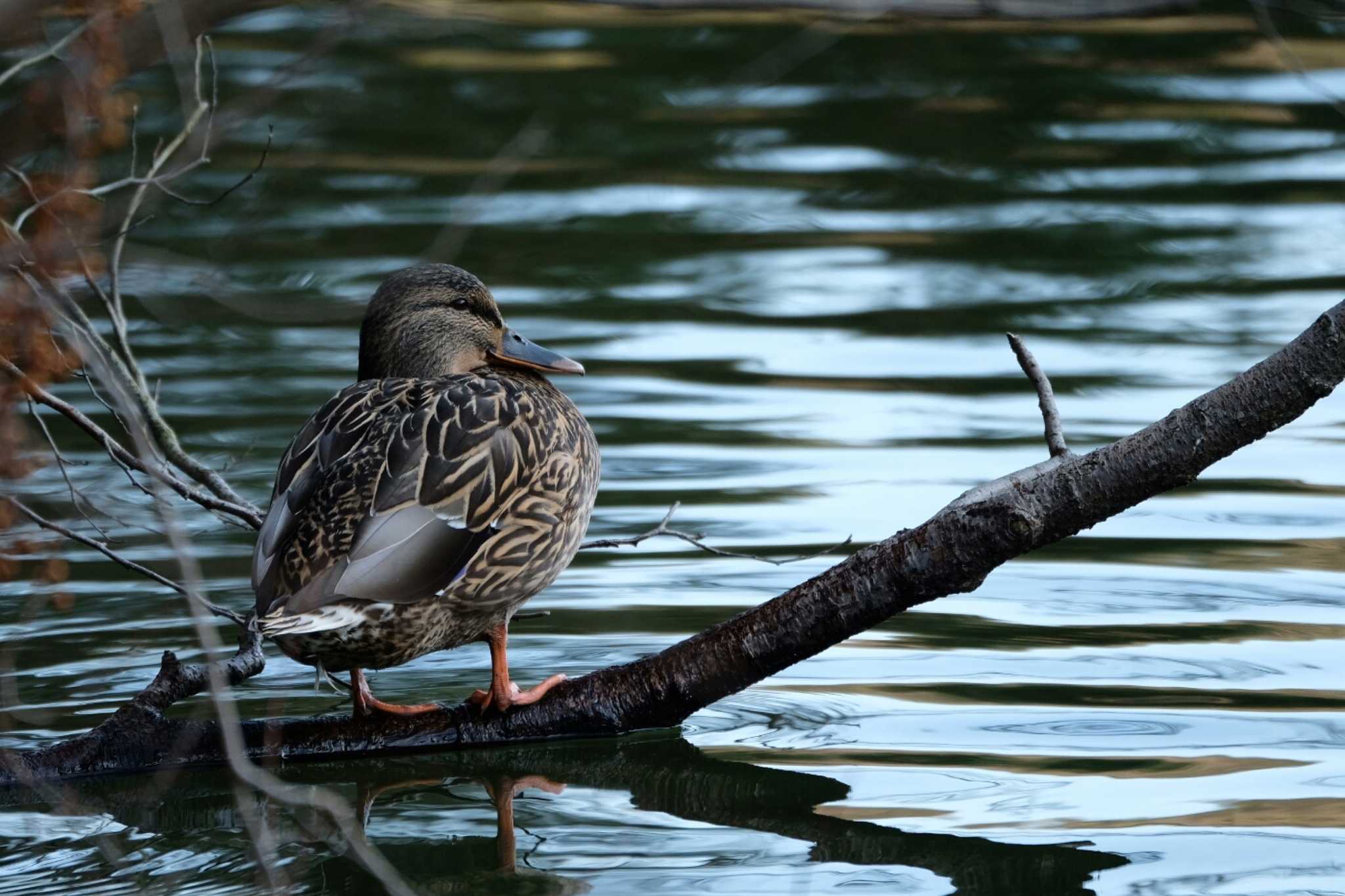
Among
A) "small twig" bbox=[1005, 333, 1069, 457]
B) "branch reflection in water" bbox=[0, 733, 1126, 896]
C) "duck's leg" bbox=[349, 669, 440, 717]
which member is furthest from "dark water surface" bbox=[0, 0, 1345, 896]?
"small twig" bbox=[1005, 333, 1069, 457]

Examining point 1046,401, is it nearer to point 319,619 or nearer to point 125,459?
point 319,619

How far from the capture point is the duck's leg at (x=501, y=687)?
16.5ft

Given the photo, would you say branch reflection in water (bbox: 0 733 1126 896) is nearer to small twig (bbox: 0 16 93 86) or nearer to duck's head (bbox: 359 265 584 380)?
duck's head (bbox: 359 265 584 380)

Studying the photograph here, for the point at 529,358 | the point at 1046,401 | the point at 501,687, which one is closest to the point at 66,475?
the point at 501,687

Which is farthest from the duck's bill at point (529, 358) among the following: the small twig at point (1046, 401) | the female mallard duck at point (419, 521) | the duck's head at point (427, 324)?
the small twig at point (1046, 401)

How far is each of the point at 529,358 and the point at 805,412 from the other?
2956 mm

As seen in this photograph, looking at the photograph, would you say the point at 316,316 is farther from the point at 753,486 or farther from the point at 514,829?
the point at 753,486

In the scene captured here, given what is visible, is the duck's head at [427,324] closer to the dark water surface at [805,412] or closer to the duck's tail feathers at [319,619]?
the dark water surface at [805,412]

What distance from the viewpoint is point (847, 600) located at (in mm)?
4656

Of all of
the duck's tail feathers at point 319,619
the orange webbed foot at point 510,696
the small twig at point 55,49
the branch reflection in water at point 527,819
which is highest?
the small twig at point 55,49

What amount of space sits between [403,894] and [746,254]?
9360 mm

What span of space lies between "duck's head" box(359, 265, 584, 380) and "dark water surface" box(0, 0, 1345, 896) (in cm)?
58

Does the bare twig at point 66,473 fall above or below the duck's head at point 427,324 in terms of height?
below

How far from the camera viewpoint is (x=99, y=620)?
6.40 meters
